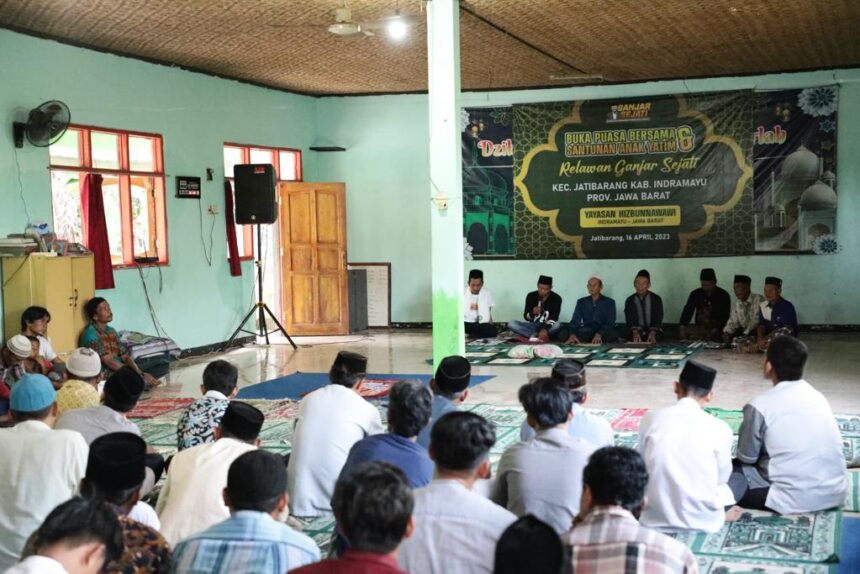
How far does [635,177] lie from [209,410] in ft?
27.2

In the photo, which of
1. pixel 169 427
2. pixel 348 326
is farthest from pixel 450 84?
pixel 348 326

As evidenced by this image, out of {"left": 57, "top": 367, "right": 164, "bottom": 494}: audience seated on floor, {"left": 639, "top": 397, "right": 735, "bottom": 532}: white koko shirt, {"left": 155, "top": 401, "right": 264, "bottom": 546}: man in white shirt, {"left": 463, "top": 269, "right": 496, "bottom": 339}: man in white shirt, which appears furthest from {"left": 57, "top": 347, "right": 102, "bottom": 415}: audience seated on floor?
{"left": 463, "top": 269, "right": 496, "bottom": 339}: man in white shirt

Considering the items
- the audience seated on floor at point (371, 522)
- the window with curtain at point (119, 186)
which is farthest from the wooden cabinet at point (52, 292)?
the audience seated on floor at point (371, 522)

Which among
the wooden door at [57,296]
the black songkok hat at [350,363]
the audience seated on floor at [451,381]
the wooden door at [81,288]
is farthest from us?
the wooden door at [81,288]

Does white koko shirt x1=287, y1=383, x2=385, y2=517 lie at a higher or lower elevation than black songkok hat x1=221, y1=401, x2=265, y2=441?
lower

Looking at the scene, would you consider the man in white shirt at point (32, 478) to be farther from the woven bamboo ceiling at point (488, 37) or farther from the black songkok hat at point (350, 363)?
the woven bamboo ceiling at point (488, 37)

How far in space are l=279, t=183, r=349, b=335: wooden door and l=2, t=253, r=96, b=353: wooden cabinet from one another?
388 centimetres

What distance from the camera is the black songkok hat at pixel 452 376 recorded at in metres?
4.53

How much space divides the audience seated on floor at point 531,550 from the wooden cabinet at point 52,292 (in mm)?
6923

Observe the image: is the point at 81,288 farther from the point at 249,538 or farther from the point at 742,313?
the point at 249,538

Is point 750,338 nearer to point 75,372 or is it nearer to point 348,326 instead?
point 348,326

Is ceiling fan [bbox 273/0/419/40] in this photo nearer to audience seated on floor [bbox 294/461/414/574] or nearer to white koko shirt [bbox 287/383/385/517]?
white koko shirt [bbox 287/383/385/517]

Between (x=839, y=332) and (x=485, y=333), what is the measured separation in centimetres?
392

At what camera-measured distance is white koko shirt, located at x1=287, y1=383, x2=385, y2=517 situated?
4.54m
